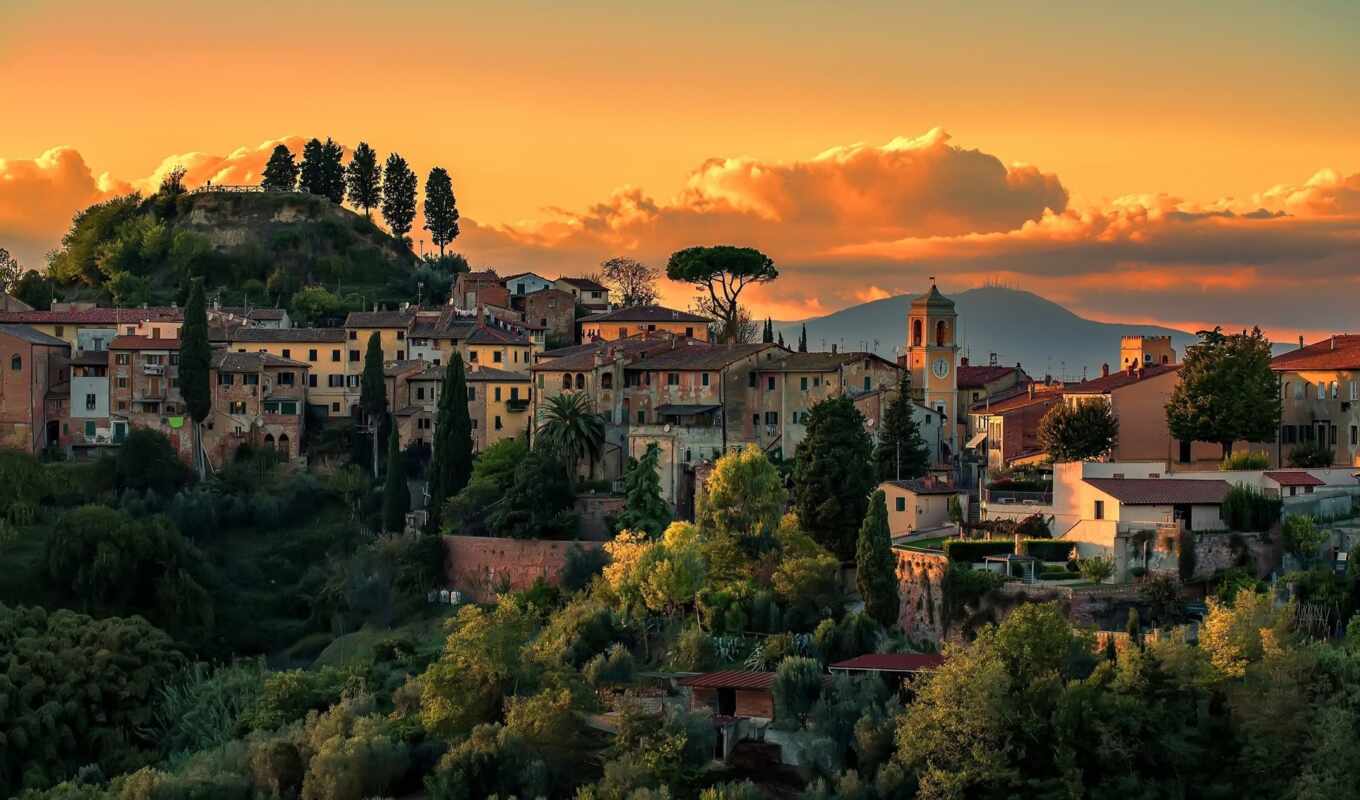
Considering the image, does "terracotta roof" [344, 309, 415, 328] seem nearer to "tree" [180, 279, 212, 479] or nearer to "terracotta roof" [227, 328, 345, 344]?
"terracotta roof" [227, 328, 345, 344]

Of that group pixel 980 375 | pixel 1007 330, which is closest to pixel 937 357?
pixel 980 375

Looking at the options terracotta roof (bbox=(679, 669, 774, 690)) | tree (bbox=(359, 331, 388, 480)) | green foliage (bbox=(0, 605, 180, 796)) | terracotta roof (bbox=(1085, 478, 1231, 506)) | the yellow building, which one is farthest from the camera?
the yellow building

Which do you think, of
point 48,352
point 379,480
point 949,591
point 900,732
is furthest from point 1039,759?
point 48,352

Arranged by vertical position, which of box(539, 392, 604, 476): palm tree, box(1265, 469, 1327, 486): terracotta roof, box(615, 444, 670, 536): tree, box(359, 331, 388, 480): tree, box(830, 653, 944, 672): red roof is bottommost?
box(830, 653, 944, 672): red roof

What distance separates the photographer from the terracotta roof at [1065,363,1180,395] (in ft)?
210

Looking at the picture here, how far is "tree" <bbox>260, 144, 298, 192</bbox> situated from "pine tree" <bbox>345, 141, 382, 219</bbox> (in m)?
2.89

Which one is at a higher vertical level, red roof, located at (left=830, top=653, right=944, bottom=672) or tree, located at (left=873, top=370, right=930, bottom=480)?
tree, located at (left=873, top=370, right=930, bottom=480)

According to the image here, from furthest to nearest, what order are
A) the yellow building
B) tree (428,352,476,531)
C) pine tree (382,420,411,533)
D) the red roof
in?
the yellow building, pine tree (382,420,411,533), tree (428,352,476,531), the red roof

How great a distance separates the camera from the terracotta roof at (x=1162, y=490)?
5056 cm

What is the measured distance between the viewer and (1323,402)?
61.5 meters

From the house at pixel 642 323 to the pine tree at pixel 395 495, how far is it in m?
16.1

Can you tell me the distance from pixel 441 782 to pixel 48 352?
38351 mm

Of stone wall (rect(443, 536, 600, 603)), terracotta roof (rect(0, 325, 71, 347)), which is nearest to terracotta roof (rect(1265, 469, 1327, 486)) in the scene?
stone wall (rect(443, 536, 600, 603))

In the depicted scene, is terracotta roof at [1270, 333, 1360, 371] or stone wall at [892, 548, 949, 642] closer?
stone wall at [892, 548, 949, 642]
